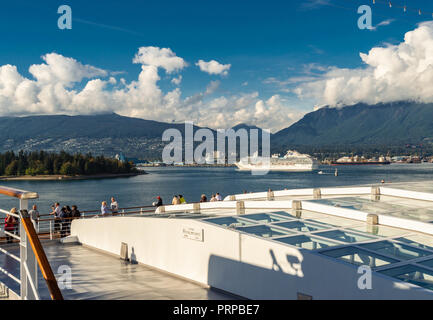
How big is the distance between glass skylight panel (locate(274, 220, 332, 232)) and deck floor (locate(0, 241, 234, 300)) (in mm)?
2044

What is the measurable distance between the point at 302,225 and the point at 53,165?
12363 cm

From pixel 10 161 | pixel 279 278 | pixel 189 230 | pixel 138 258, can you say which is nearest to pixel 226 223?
pixel 189 230

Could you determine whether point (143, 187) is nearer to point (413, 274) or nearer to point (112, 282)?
point (112, 282)

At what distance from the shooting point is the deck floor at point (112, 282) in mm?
6961

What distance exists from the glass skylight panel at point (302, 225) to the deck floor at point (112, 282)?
2.04 m

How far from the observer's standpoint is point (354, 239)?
7.55 metres

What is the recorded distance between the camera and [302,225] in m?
8.61

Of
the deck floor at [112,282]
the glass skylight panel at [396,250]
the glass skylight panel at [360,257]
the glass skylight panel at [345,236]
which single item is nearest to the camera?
the glass skylight panel at [360,257]
